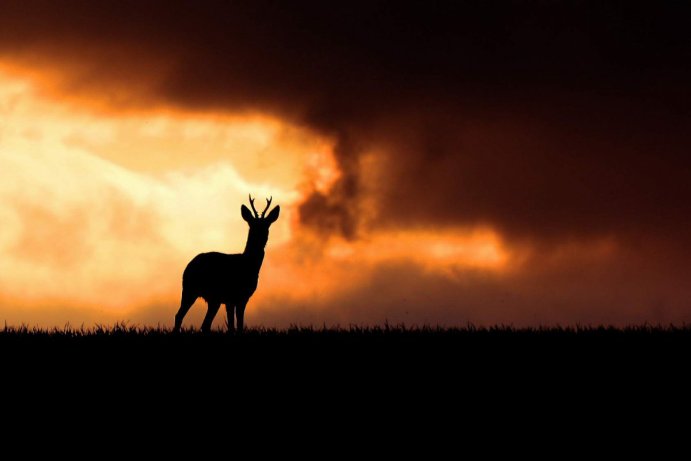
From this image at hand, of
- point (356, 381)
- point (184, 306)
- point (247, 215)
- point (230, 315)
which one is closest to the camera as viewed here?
point (356, 381)

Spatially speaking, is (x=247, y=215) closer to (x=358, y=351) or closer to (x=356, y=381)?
(x=358, y=351)

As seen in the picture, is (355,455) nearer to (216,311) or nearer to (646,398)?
(646,398)

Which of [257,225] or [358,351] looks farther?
[257,225]

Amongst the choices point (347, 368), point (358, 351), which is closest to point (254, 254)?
point (358, 351)

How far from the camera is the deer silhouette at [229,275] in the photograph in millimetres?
18656

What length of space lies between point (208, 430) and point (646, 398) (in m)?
5.27

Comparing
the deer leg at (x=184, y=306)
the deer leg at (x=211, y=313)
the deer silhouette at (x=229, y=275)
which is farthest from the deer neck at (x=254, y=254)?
the deer leg at (x=184, y=306)

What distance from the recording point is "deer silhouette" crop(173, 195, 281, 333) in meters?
18.7

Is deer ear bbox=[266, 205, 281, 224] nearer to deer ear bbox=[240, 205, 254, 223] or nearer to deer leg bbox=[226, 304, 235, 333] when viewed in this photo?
deer ear bbox=[240, 205, 254, 223]

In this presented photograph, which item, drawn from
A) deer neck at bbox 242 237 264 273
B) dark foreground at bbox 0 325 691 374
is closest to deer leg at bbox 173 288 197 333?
deer neck at bbox 242 237 264 273

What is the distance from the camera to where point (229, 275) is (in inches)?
746

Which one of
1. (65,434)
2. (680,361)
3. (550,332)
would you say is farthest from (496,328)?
(65,434)

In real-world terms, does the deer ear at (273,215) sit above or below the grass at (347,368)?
above

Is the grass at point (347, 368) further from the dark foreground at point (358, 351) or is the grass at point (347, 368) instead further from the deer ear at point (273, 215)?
the deer ear at point (273, 215)
